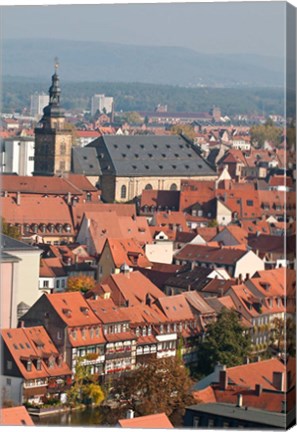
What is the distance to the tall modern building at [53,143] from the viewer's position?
42.1 feet

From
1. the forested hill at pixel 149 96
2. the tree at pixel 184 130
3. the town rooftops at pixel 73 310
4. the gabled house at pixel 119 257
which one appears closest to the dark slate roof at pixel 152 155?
the tree at pixel 184 130

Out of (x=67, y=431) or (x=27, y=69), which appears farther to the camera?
(x=27, y=69)

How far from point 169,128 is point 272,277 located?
29.5 feet

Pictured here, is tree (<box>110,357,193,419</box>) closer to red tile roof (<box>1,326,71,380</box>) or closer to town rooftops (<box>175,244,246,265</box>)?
red tile roof (<box>1,326,71,380</box>)

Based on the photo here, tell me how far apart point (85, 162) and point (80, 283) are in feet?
27.2

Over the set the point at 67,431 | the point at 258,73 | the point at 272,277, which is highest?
the point at 258,73

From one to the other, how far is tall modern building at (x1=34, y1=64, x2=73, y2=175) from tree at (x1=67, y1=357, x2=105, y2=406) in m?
2.96

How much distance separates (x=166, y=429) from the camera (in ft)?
22.2

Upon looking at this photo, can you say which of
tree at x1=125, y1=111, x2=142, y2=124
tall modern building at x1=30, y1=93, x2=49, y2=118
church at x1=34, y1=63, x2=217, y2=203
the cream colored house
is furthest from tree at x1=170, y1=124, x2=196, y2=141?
the cream colored house

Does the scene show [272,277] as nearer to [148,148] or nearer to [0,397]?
[0,397]

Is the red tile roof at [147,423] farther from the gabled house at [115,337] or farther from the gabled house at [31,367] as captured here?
the gabled house at [115,337]

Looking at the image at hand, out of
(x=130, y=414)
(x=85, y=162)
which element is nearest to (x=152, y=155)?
(x=85, y=162)

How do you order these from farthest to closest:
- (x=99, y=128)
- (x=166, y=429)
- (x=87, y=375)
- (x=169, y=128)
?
(x=169, y=128) → (x=99, y=128) → (x=87, y=375) → (x=166, y=429)

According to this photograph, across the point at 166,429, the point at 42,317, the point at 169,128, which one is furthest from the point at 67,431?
the point at 169,128
